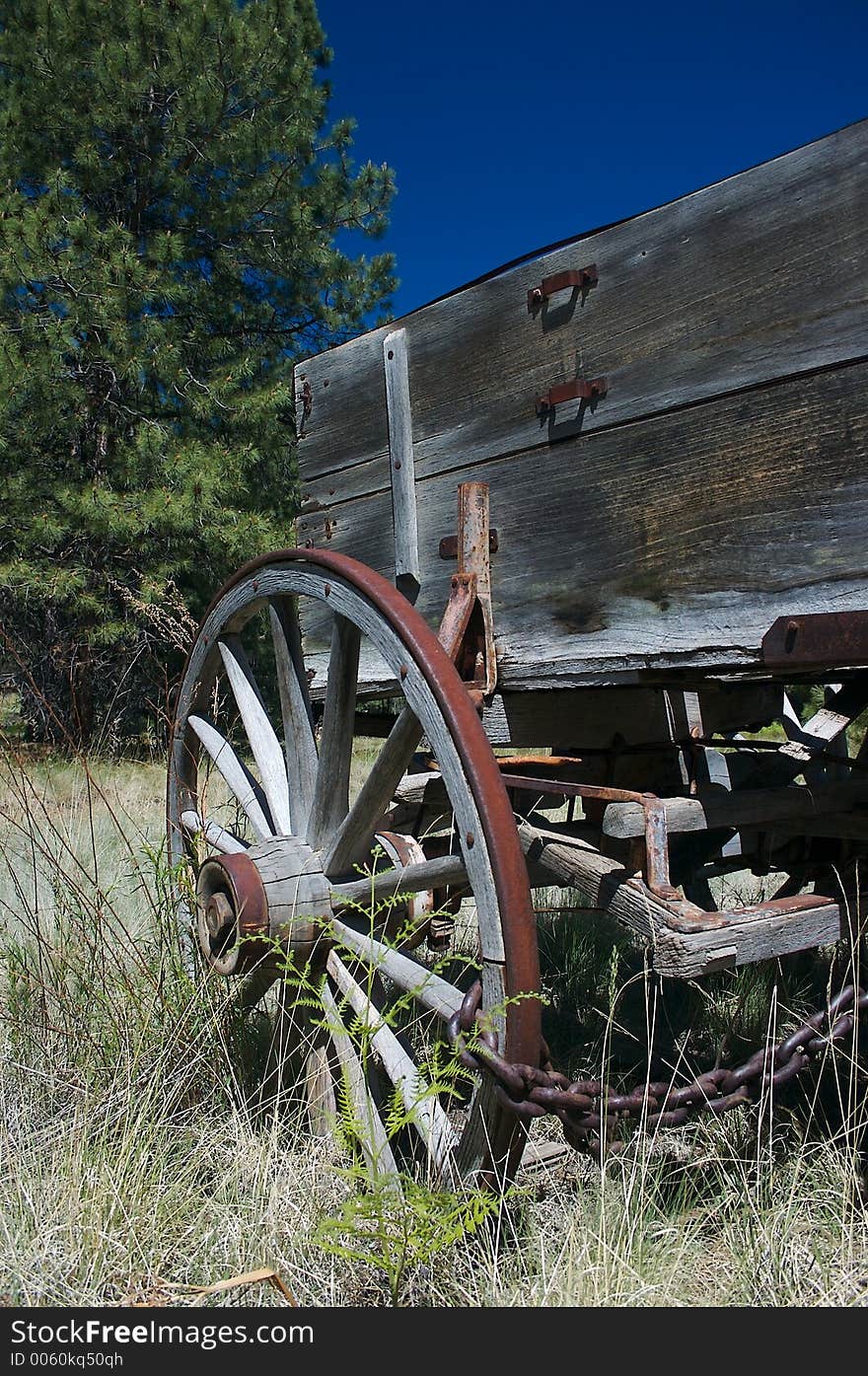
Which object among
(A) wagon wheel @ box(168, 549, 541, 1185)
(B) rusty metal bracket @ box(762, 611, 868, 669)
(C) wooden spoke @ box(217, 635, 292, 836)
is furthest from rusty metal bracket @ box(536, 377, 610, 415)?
(C) wooden spoke @ box(217, 635, 292, 836)

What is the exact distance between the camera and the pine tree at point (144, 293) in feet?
25.1

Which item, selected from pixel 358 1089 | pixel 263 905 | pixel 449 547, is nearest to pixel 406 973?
pixel 358 1089

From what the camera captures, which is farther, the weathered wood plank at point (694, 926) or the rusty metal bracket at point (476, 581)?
the rusty metal bracket at point (476, 581)

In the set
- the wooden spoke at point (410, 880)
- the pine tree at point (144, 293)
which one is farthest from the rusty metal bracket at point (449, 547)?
the pine tree at point (144, 293)

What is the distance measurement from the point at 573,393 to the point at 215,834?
4.89 ft

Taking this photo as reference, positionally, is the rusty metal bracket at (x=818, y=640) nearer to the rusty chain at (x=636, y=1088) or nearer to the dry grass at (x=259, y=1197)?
the rusty chain at (x=636, y=1088)

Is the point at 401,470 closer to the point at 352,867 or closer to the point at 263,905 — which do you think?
the point at 352,867

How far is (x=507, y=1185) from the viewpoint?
1934 mm

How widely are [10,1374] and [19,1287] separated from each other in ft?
0.83

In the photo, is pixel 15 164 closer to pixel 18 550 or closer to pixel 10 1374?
pixel 18 550

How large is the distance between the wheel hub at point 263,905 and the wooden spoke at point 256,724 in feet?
1.03

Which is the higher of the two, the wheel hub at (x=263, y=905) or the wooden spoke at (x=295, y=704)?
the wooden spoke at (x=295, y=704)

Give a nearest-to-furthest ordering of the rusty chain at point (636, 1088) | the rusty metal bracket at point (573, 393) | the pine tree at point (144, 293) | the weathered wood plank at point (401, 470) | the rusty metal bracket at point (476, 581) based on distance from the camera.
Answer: the rusty chain at point (636, 1088)
the rusty metal bracket at point (573, 393)
the rusty metal bracket at point (476, 581)
the weathered wood plank at point (401, 470)
the pine tree at point (144, 293)

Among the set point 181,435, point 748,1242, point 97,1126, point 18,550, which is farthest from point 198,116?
point 748,1242
